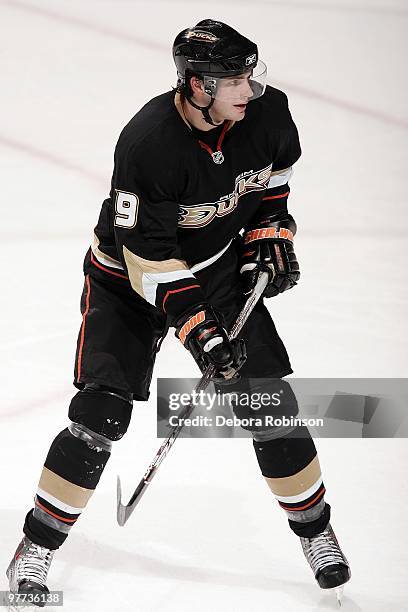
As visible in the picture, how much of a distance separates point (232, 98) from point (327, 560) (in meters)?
1.05

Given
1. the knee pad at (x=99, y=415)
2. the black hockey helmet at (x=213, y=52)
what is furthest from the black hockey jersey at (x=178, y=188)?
the knee pad at (x=99, y=415)

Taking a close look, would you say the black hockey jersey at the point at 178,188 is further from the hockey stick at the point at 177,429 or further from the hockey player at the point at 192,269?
the hockey stick at the point at 177,429

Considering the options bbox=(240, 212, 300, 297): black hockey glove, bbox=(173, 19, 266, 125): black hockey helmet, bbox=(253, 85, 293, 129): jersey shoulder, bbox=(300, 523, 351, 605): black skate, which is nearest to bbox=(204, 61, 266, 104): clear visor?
bbox=(173, 19, 266, 125): black hockey helmet

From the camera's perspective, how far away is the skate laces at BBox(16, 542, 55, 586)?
2.62 m

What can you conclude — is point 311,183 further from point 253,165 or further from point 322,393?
point 253,165

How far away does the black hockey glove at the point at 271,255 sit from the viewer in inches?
109

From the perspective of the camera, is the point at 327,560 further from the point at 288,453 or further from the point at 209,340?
the point at 209,340

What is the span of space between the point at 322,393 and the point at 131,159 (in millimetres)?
1259

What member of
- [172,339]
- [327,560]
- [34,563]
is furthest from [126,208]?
[172,339]

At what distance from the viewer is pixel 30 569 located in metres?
2.62

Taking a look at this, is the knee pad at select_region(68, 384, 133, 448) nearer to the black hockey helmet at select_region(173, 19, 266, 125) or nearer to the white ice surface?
the white ice surface

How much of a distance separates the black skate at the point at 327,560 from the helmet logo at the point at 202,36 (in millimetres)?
1127

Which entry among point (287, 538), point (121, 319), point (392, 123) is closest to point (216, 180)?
point (121, 319)

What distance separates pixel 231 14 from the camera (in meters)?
5.70
